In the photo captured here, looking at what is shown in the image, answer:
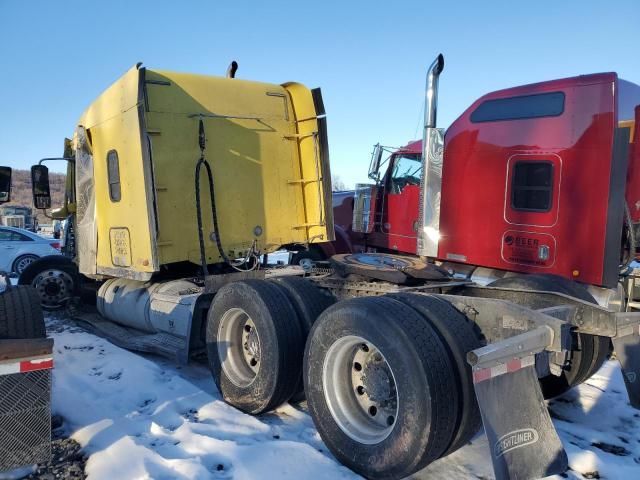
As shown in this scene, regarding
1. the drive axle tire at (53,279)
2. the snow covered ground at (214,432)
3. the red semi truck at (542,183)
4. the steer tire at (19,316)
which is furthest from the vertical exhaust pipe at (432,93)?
the drive axle tire at (53,279)

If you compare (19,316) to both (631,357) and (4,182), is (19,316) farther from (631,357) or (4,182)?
(631,357)

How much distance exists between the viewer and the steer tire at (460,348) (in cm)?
280

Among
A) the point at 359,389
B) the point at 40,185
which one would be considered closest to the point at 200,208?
the point at 40,185

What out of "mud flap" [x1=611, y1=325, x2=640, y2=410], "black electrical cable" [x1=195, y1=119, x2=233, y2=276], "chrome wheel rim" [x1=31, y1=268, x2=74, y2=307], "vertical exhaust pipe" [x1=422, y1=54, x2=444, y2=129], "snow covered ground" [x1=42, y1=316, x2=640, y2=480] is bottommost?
"snow covered ground" [x1=42, y1=316, x2=640, y2=480]

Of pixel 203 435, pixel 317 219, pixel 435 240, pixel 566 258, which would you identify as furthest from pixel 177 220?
pixel 566 258

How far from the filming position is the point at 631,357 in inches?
121

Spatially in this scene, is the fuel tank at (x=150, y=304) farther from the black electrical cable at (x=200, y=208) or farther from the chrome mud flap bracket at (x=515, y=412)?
the chrome mud flap bracket at (x=515, y=412)

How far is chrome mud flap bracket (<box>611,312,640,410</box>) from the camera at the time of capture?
3.07 m

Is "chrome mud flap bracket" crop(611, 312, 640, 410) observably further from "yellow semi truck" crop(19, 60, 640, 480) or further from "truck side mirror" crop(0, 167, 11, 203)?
"truck side mirror" crop(0, 167, 11, 203)

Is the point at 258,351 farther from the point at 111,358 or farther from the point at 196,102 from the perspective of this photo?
the point at 196,102

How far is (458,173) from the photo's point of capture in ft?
21.6

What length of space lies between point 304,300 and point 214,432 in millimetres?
1147

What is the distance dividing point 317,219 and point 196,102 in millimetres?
1955

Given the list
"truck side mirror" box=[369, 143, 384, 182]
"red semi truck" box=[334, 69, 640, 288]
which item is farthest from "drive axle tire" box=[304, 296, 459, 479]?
"truck side mirror" box=[369, 143, 384, 182]
